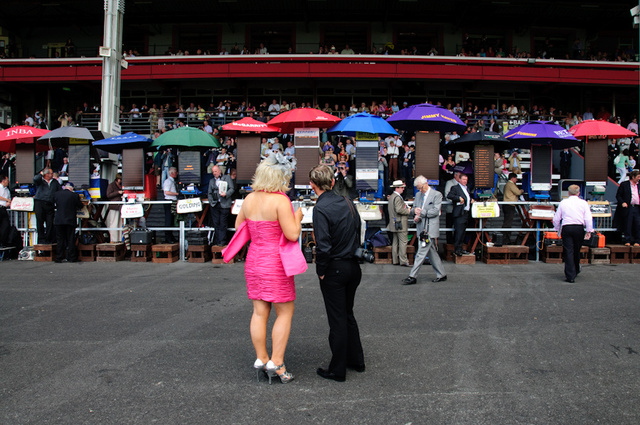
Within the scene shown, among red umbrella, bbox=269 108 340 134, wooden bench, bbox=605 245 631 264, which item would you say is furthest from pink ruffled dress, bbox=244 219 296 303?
wooden bench, bbox=605 245 631 264

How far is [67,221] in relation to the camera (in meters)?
10.8

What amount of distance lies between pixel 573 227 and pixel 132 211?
9351 mm

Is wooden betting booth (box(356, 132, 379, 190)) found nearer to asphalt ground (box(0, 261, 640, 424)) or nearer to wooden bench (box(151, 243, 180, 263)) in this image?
asphalt ground (box(0, 261, 640, 424))

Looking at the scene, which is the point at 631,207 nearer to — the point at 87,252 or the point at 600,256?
the point at 600,256

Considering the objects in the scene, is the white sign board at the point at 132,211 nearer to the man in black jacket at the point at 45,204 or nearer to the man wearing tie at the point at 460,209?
the man in black jacket at the point at 45,204

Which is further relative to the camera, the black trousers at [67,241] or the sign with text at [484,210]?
the black trousers at [67,241]

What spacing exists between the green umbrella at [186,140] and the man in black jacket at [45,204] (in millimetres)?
2620

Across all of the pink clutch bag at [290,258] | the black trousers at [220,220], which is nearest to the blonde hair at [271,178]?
the pink clutch bag at [290,258]

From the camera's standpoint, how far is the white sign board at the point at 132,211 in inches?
432

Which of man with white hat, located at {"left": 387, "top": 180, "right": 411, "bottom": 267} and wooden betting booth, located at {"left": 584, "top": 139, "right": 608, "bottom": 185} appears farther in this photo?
wooden betting booth, located at {"left": 584, "top": 139, "right": 608, "bottom": 185}

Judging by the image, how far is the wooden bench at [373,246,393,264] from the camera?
10.7m

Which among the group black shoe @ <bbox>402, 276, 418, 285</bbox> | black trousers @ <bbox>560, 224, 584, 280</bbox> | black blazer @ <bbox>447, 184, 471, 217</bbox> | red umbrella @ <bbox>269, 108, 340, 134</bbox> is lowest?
black shoe @ <bbox>402, 276, 418, 285</bbox>

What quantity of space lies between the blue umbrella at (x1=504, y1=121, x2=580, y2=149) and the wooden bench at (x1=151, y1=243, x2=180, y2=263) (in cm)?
845

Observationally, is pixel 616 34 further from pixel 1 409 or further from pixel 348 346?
pixel 1 409
